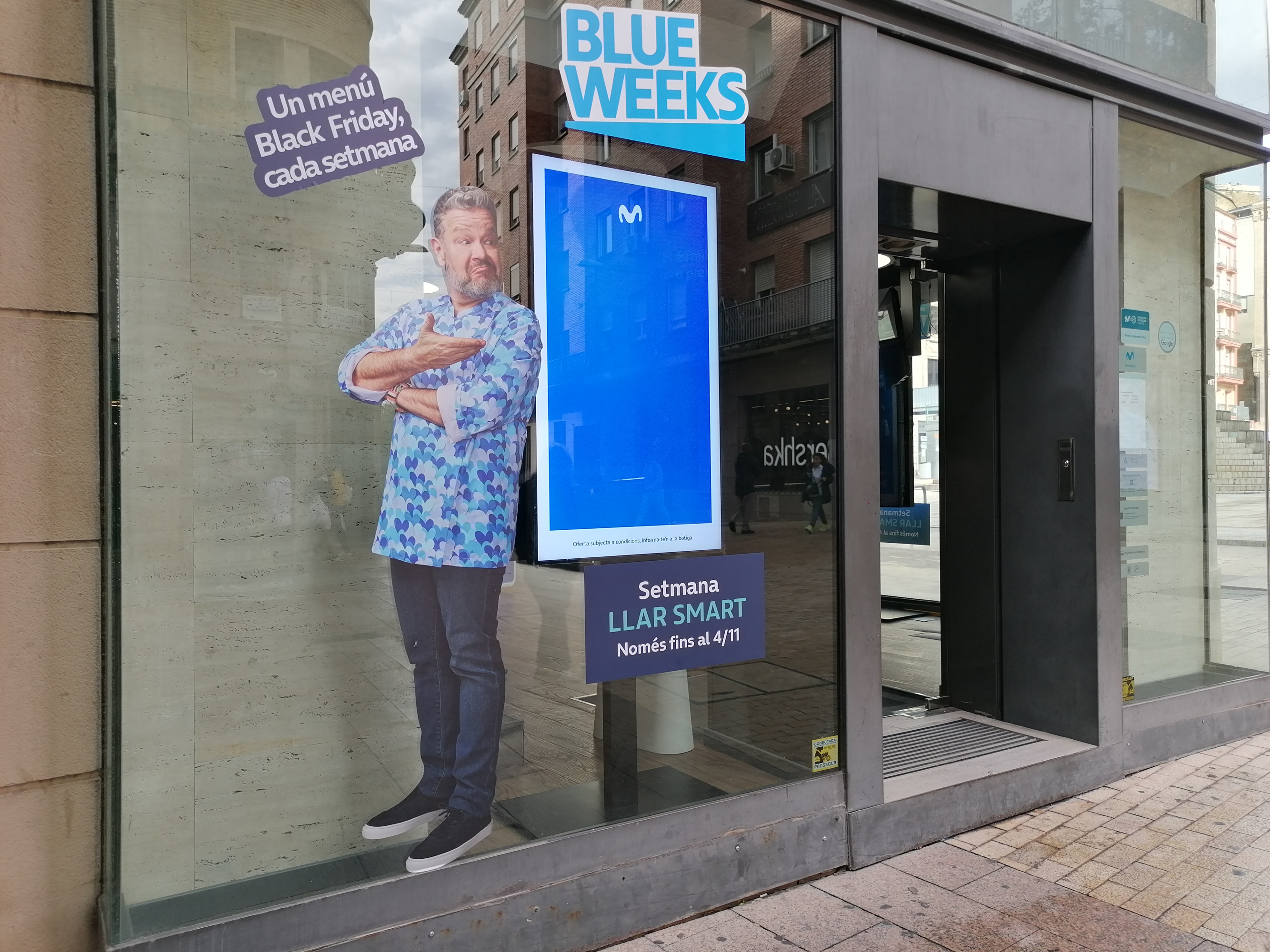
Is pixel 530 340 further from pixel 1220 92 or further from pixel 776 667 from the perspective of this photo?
pixel 1220 92

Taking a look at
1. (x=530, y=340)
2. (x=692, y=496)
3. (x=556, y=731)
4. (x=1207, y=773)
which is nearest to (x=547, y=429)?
(x=530, y=340)

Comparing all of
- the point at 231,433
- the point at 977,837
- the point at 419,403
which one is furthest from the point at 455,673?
the point at 977,837

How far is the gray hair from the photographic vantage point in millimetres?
3066

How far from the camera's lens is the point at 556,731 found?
11.0ft

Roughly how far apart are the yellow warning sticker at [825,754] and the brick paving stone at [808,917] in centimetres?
46

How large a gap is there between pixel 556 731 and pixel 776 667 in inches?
39.5

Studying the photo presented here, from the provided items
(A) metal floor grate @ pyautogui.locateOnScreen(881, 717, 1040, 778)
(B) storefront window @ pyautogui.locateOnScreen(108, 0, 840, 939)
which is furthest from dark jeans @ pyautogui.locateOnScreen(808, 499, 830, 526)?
(A) metal floor grate @ pyautogui.locateOnScreen(881, 717, 1040, 778)

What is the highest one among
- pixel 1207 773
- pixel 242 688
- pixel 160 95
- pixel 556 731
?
pixel 160 95

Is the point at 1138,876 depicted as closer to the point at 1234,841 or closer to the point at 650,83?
the point at 1234,841

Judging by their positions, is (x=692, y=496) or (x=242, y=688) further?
(x=692, y=496)

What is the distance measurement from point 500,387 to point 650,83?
135 cm

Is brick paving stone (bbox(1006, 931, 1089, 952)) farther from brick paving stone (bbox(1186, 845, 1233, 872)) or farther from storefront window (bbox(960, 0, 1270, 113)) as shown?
storefront window (bbox(960, 0, 1270, 113))

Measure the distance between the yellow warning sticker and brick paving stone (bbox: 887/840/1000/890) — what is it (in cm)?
48

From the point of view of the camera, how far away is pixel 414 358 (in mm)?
3062
